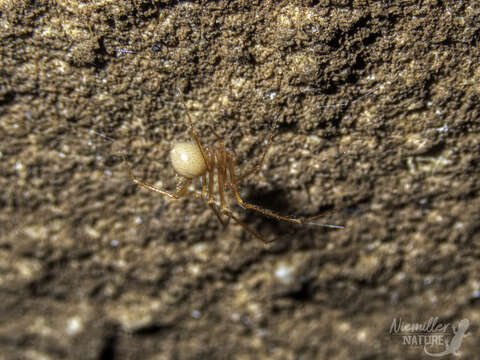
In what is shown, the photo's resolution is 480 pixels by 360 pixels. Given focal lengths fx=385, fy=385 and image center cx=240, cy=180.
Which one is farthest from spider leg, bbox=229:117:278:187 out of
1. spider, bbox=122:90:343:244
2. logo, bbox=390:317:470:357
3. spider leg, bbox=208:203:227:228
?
logo, bbox=390:317:470:357

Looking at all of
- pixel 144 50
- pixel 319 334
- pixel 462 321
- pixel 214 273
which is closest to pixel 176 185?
pixel 214 273

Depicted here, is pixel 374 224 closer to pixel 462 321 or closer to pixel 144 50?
pixel 462 321

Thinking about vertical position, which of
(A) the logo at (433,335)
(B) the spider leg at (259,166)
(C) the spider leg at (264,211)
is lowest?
(A) the logo at (433,335)

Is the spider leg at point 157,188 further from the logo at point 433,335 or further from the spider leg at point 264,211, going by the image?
the logo at point 433,335

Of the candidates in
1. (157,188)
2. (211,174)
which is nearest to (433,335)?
(211,174)

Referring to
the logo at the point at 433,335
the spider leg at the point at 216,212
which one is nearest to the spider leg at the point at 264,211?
the spider leg at the point at 216,212

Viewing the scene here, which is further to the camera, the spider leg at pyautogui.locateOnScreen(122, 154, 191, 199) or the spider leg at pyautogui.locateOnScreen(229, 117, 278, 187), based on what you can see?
the spider leg at pyautogui.locateOnScreen(122, 154, 191, 199)

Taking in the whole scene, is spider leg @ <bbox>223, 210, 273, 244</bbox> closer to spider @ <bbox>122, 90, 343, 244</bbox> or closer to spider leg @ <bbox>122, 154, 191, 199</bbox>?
spider @ <bbox>122, 90, 343, 244</bbox>
